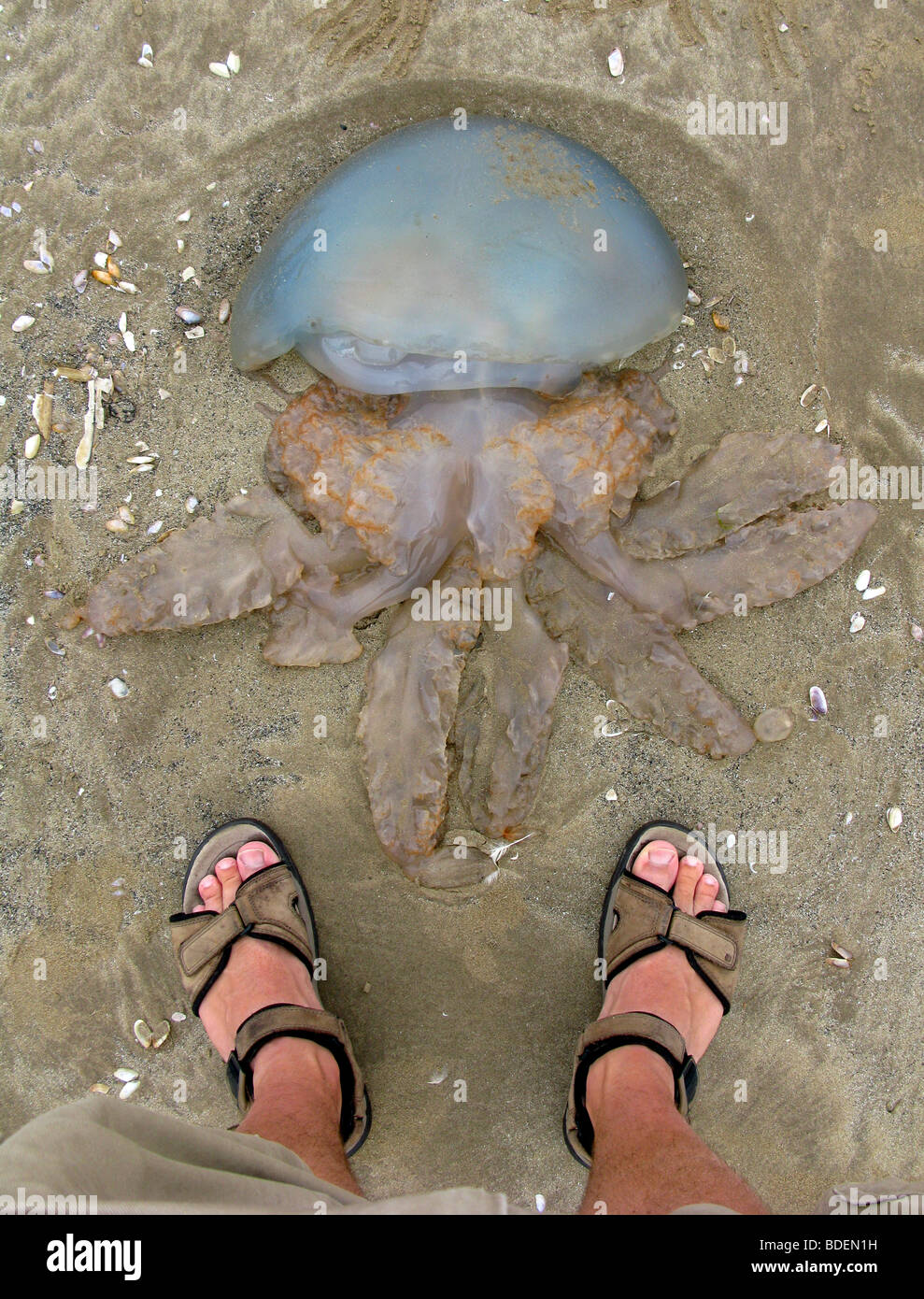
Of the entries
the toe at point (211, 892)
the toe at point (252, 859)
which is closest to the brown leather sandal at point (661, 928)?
the toe at point (252, 859)

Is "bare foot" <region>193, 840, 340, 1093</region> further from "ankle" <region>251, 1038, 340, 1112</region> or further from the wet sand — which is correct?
the wet sand

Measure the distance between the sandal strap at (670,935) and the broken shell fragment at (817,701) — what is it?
85 centimetres

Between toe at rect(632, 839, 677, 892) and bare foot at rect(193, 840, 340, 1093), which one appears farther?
toe at rect(632, 839, 677, 892)

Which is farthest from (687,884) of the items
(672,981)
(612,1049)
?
(612,1049)

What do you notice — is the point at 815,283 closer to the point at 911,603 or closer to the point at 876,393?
the point at 876,393

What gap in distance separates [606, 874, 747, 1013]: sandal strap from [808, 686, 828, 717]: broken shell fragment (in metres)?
0.85

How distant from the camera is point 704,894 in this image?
3.29m

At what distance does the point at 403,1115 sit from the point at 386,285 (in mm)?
3015

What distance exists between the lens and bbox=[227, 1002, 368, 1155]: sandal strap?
9.82 feet

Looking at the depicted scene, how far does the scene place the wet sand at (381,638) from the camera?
320 centimetres

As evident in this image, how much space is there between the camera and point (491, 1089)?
326 cm

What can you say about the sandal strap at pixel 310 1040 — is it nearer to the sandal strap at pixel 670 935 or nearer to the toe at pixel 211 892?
the toe at pixel 211 892

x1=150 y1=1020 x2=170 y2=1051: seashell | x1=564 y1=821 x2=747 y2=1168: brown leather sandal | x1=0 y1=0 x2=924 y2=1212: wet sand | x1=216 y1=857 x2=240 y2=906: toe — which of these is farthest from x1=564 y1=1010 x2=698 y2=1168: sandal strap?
x1=150 y1=1020 x2=170 y2=1051: seashell

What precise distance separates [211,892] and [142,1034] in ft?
1.96
